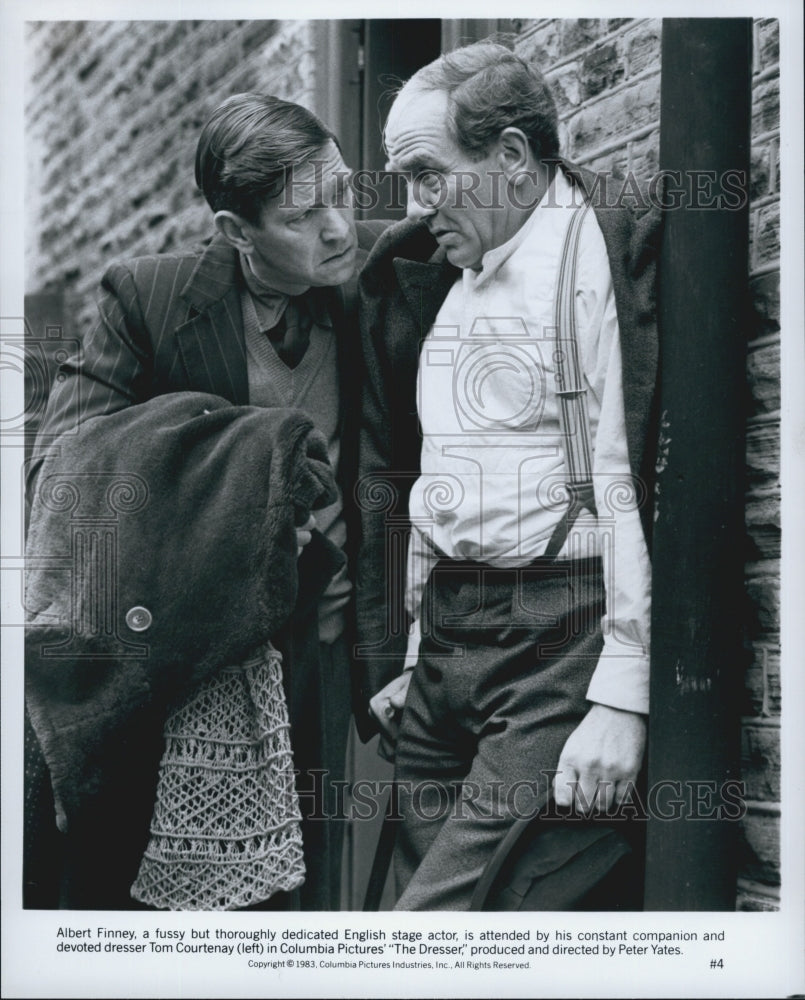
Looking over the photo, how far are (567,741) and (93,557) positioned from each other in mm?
1278

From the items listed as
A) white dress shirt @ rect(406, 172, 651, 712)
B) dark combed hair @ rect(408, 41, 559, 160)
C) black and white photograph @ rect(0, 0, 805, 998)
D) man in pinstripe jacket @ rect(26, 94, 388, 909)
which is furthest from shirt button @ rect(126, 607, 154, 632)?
dark combed hair @ rect(408, 41, 559, 160)

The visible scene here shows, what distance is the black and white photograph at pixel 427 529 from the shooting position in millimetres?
4281

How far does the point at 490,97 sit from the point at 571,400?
76cm

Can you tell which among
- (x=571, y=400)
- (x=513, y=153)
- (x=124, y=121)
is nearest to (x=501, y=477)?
(x=571, y=400)

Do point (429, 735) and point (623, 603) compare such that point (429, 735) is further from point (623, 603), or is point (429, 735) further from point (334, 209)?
point (334, 209)

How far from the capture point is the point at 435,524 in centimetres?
445

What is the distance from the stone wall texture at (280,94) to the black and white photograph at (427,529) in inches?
0.5

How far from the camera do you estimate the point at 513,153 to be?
438 centimetres

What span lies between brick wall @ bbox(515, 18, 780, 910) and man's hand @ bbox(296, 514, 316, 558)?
1.08 m

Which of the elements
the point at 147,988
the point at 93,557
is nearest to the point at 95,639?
the point at 93,557

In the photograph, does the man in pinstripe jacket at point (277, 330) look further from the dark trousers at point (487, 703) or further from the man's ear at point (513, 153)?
the man's ear at point (513, 153)

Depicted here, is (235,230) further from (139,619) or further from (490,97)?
(139,619)

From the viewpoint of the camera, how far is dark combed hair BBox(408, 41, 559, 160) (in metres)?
4.34

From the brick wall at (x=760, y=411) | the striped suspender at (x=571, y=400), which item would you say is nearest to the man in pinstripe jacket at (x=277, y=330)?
the striped suspender at (x=571, y=400)
